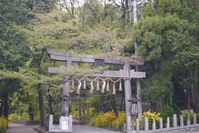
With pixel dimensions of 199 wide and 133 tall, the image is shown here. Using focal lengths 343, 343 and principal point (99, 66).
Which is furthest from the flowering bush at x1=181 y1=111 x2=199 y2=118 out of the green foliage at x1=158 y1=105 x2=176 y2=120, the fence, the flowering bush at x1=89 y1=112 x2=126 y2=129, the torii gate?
the flowering bush at x1=89 y1=112 x2=126 y2=129

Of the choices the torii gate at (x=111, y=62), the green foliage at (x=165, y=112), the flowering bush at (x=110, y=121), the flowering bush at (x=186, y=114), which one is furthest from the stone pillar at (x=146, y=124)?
the flowering bush at (x=186, y=114)

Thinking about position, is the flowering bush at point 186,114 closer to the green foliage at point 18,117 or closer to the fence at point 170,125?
the fence at point 170,125

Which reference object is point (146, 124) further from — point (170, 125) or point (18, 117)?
point (18, 117)

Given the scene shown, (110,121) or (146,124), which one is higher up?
(146,124)

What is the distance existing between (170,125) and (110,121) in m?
6.09

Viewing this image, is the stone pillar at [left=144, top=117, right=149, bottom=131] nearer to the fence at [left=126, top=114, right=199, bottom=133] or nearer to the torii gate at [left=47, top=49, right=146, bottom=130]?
the fence at [left=126, top=114, right=199, bottom=133]

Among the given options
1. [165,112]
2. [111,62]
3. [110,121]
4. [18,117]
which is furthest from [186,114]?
[18,117]

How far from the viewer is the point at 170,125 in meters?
23.2

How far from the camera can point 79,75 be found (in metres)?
20.8

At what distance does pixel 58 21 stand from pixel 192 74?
10.8m

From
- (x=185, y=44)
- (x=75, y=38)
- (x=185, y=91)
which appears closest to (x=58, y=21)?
(x=75, y=38)

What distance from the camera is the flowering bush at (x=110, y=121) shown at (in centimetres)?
2541

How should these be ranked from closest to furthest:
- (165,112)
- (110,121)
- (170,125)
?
1. (170,125)
2. (165,112)
3. (110,121)

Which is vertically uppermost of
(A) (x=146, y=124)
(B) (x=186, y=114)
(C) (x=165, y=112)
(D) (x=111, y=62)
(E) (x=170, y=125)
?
(D) (x=111, y=62)
